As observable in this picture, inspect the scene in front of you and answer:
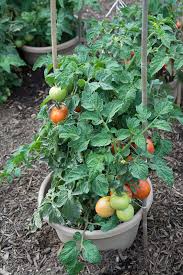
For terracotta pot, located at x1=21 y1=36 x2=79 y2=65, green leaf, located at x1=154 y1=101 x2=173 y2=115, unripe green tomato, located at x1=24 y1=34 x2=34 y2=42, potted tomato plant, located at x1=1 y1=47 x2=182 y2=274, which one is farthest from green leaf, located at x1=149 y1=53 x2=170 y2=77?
unripe green tomato, located at x1=24 y1=34 x2=34 y2=42

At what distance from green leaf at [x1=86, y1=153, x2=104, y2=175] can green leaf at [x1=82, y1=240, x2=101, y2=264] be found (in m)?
0.37

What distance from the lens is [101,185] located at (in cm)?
189

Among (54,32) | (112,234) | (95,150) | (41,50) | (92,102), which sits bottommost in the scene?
(112,234)

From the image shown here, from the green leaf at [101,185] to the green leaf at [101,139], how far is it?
14 cm

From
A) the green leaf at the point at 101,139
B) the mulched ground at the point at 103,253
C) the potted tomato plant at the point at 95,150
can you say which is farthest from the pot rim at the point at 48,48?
the green leaf at the point at 101,139

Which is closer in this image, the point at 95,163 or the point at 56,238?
the point at 95,163

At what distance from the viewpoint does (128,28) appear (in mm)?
2479

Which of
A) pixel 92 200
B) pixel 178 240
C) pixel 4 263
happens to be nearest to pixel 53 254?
pixel 4 263

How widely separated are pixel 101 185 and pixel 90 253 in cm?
34

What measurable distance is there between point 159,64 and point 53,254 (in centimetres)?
115

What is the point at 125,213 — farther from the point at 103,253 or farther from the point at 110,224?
the point at 103,253

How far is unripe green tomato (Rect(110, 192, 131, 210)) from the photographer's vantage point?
1.90 meters

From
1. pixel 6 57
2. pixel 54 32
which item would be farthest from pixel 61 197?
pixel 6 57

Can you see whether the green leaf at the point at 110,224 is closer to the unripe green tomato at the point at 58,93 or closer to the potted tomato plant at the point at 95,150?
the potted tomato plant at the point at 95,150
